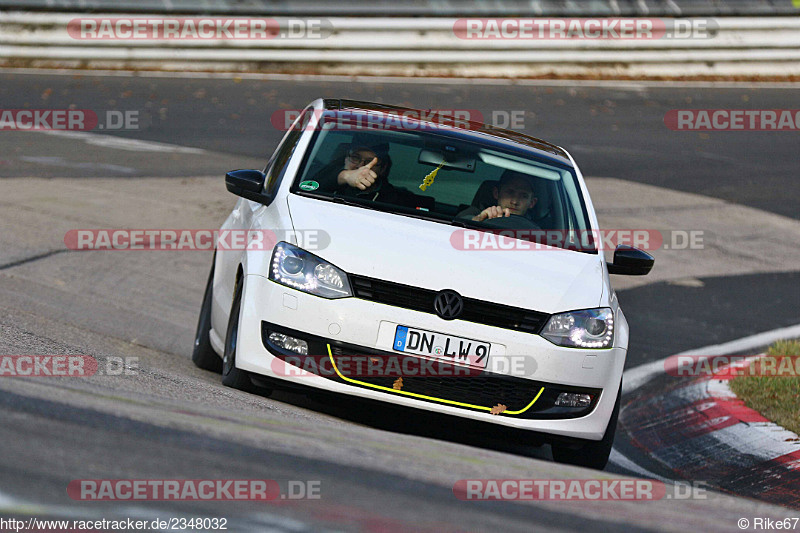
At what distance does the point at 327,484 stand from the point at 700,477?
3132 mm

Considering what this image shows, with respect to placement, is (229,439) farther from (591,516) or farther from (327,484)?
(591,516)

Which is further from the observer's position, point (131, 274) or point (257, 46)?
point (257, 46)

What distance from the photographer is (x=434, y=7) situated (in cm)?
1995

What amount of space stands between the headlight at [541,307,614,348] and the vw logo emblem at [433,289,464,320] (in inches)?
16.8

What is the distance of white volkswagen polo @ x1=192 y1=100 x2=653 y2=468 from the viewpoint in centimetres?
544

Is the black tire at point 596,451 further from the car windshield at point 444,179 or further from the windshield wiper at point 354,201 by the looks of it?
the windshield wiper at point 354,201

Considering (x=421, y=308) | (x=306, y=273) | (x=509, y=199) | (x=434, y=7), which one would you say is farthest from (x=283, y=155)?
(x=434, y=7)

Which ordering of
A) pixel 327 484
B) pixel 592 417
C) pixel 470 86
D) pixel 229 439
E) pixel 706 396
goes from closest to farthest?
pixel 327 484 < pixel 229 439 < pixel 592 417 < pixel 706 396 < pixel 470 86

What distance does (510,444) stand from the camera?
6.52 metres

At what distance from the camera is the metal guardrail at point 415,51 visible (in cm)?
1917

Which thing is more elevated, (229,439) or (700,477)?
(229,439)

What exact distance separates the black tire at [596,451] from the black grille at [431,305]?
0.70m

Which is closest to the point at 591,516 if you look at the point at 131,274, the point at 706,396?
the point at 706,396

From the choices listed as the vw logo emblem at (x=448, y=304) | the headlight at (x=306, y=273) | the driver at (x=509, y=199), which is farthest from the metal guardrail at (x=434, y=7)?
the vw logo emblem at (x=448, y=304)
